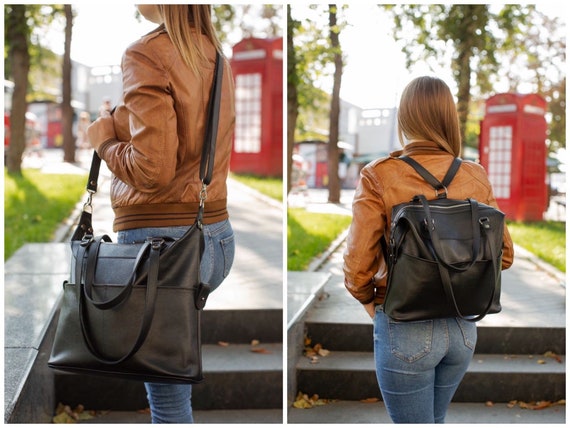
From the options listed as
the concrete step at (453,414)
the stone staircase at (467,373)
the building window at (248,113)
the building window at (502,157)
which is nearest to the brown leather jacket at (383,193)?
the stone staircase at (467,373)

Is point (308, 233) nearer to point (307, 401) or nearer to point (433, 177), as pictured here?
point (307, 401)

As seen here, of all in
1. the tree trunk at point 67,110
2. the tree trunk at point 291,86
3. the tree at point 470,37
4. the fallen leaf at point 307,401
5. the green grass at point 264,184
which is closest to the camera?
the fallen leaf at point 307,401

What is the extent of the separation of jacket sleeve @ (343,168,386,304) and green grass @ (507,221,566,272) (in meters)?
4.09

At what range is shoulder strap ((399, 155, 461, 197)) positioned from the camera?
1.83 m

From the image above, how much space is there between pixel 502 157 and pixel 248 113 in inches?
132

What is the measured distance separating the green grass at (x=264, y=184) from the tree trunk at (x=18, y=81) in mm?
2568

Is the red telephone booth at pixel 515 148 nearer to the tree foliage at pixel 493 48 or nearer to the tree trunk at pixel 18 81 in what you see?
the tree foliage at pixel 493 48

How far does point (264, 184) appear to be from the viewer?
848 centimetres

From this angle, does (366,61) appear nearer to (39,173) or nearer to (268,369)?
(268,369)

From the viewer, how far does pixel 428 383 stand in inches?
72.4

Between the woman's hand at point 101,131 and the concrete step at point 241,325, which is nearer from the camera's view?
the woman's hand at point 101,131

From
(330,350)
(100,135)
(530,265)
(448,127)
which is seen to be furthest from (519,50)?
(100,135)

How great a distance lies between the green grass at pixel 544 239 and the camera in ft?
18.5

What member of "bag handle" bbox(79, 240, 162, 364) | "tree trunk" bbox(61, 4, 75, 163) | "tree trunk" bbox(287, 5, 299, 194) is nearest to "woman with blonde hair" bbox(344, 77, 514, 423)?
"bag handle" bbox(79, 240, 162, 364)
